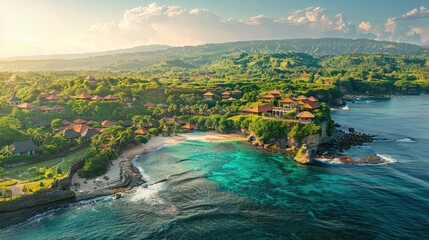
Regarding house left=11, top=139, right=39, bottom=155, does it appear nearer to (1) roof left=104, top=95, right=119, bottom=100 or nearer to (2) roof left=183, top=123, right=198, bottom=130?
(2) roof left=183, top=123, right=198, bottom=130

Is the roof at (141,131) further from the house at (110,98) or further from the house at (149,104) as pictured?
the house at (110,98)

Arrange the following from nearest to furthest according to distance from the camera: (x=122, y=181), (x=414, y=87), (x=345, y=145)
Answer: (x=122, y=181), (x=345, y=145), (x=414, y=87)

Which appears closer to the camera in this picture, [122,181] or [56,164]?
[122,181]

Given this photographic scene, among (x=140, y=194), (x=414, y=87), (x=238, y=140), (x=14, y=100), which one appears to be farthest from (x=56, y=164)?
(x=414, y=87)

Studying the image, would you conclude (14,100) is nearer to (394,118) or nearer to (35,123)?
(35,123)

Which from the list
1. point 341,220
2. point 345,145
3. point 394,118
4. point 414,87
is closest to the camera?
point 341,220

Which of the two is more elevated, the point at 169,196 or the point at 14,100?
the point at 14,100
